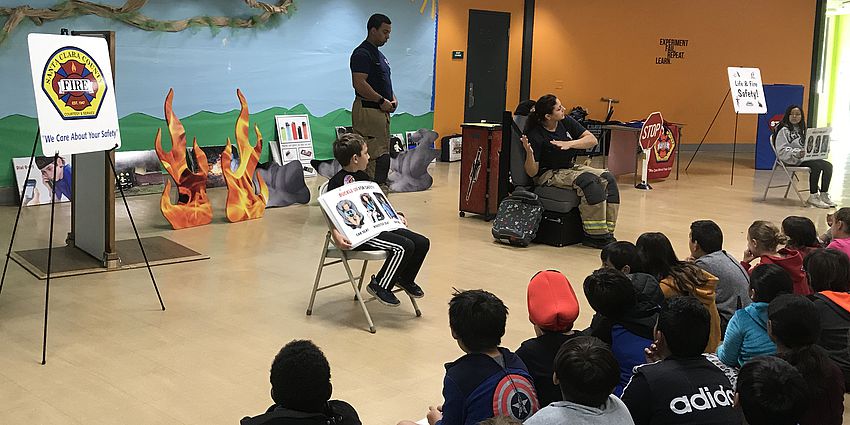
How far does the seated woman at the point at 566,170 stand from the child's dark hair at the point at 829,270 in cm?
307

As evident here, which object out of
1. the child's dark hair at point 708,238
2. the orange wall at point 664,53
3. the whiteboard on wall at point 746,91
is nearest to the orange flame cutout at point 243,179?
the child's dark hair at point 708,238

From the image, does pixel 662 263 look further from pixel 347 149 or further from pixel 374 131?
pixel 374 131

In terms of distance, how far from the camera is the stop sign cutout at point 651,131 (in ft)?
36.2

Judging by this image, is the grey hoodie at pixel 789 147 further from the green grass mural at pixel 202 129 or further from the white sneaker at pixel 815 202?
the green grass mural at pixel 202 129

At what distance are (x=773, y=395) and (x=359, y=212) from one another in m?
3.03

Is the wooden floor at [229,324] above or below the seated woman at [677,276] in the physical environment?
below

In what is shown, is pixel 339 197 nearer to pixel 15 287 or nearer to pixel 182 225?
pixel 15 287

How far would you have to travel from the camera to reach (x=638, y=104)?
50.1 ft

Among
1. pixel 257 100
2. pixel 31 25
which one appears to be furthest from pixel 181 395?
pixel 257 100

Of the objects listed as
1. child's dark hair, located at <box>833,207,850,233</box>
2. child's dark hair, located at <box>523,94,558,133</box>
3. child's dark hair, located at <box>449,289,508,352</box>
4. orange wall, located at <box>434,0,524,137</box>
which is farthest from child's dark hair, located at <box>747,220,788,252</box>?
orange wall, located at <box>434,0,524,137</box>

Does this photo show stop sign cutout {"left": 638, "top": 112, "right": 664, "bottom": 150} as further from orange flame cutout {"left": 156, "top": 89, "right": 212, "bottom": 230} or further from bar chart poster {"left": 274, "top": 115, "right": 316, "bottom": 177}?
orange flame cutout {"left": 156, "top": 89, "right": 212, "bottom": 230}

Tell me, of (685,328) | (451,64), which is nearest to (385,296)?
(685,328)

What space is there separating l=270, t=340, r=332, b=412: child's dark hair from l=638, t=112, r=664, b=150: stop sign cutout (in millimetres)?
9060

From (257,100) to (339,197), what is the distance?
6.02 metres
